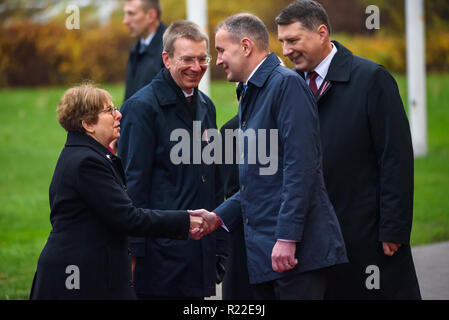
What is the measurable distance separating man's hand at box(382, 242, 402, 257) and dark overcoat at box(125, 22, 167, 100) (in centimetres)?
325

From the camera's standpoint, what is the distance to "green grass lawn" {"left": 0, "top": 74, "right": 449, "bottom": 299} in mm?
8326

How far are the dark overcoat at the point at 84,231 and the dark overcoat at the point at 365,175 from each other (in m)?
1.30

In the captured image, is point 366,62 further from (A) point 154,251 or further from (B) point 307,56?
(A) point 154,251

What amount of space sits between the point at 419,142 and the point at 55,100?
33.6 feet

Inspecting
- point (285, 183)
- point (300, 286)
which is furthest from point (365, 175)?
point (300, 286)

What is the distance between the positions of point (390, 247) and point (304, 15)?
1489 millimetres

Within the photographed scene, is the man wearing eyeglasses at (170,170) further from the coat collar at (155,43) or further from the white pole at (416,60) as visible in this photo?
the white pole at (416,60)

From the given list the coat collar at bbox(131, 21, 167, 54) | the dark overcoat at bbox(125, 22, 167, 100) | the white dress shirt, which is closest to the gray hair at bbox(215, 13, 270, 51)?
the white dress shirt

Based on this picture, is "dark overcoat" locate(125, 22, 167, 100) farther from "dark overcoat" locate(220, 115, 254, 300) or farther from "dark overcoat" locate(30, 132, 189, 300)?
"dark overcoat" locate(30, 132, 189, 300)

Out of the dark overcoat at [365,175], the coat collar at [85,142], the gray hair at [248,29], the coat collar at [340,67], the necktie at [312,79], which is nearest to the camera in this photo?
the coat collar at [85,142]

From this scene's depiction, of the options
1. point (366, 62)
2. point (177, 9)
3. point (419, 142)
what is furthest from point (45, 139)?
point (366, 62)

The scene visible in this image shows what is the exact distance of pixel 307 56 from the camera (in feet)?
14.0

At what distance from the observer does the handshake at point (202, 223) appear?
172 inches

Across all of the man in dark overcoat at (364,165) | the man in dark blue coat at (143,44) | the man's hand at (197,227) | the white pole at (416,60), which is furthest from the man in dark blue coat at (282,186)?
the white pole at (416,60)
